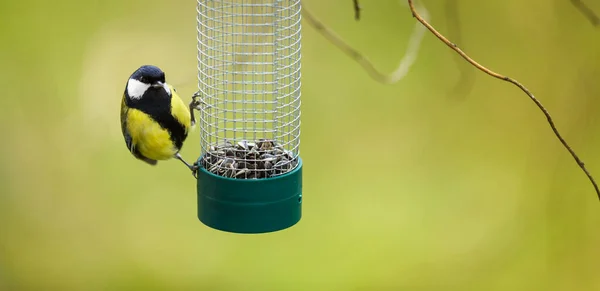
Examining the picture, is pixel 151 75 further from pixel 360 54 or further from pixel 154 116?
pixel 360 54

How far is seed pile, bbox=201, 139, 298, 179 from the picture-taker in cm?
277

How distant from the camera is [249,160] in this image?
2.78 metres

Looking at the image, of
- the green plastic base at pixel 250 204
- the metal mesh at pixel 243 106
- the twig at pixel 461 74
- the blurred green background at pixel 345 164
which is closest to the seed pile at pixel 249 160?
the metal mesh at pixel 243 106

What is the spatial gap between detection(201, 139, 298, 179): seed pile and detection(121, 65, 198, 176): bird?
0.09 metres

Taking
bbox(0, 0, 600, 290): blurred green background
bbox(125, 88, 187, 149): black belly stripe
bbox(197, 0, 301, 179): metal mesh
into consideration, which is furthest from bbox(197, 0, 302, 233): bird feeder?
bbox(0, 0, 600, 290): blurred green background

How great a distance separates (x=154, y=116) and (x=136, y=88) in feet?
0.41

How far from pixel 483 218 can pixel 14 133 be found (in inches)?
116

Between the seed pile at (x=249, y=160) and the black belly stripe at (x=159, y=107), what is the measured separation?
0.17 m

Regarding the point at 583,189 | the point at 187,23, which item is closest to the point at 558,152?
the point at 583,189

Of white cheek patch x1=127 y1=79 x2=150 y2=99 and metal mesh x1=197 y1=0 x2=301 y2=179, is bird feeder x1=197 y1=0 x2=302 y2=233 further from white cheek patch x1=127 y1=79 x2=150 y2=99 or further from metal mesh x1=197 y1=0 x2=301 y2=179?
white cheek patch x1=127 y1=79 x2=150 y2=99

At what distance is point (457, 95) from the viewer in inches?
185

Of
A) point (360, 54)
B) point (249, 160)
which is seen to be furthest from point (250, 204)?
point (360, 54)

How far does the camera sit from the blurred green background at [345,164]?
4.39 meters

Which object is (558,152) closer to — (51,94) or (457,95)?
(457,95)
